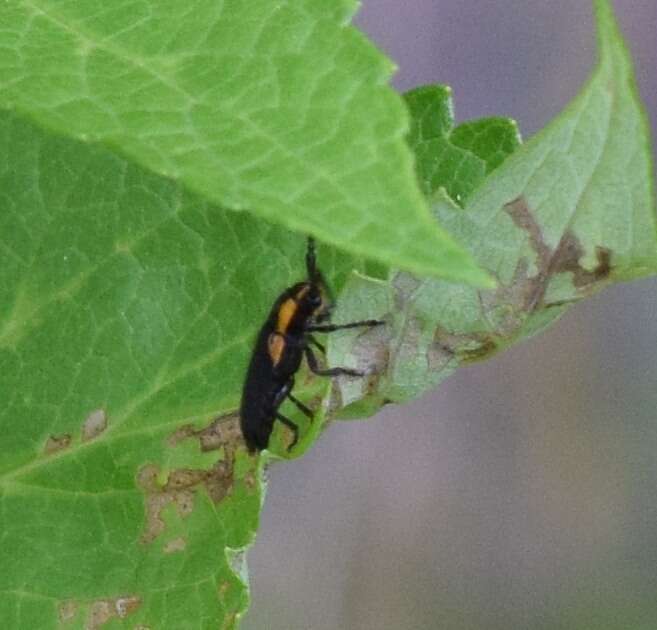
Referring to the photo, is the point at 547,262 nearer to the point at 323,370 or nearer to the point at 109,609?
the point at 323,370

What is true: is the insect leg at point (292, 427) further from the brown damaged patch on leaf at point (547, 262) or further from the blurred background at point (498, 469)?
the blurred background at point (498, 469)

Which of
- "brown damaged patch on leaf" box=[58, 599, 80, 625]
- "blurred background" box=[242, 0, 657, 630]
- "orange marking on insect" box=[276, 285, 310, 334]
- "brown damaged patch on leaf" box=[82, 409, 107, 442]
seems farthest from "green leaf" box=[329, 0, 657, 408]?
"blurred background" box=[242, 0, 657, 630]

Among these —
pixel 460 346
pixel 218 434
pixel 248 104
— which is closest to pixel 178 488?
pixel 218 434

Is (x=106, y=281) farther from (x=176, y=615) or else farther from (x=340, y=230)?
Answer: (x=340, y=230)

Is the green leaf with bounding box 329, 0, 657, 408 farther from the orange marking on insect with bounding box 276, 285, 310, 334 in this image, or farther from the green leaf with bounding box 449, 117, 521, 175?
the orange marking on insect with bounding box 276, 285, 310, 334

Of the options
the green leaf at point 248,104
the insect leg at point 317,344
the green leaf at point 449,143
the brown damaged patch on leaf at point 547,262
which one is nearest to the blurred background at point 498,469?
the insect leg at point 317,344

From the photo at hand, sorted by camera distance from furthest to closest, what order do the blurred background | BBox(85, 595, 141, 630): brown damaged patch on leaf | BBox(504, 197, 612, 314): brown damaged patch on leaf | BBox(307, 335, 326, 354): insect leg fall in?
the blurred background, BBox(307, 335, 326, 354): insect leg, BBox(85, 595, 141, 630): brown damaged patch on leaf, BBox(504, 197, 612, 314): brown damaged patch on leaf

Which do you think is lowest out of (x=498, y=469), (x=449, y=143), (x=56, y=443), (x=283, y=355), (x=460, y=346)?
(x=498, y=469)
